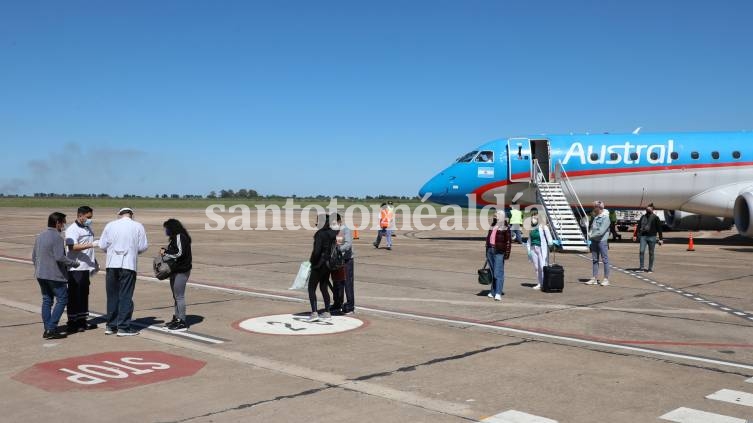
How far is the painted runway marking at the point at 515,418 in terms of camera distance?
5578mm

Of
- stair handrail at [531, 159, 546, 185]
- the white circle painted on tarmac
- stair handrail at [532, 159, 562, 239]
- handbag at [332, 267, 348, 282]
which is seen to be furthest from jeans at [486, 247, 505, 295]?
stair handrail at [531, 159, 546, 185]

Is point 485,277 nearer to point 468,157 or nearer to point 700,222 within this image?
point 468,157

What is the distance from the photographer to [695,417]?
18.5 feet

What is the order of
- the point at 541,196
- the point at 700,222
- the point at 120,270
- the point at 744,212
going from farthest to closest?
the point at 700,222 → the point at 541,196 → the point at 744,212 → the point at 120,270

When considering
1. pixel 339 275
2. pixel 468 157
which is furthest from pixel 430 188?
pixel 339 275

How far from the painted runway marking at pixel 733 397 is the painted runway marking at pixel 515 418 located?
1.92m

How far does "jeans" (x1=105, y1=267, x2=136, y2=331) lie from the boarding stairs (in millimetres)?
Result: 16928

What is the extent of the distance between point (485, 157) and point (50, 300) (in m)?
19.7

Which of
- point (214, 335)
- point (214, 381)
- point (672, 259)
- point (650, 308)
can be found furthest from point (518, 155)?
point (214, 381)

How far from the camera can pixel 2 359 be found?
766cm

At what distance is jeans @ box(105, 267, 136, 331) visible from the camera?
29.6 feet

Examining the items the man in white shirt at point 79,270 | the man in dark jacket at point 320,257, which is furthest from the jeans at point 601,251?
the man in white shirt at point 79,270

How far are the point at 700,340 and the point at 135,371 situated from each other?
24.8 ft

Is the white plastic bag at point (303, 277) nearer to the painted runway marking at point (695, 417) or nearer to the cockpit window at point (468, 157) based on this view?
the painted runway marking at point (695, 417)
